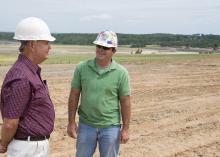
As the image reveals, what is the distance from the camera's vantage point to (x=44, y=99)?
10.5ft

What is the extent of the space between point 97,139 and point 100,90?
0.47 m

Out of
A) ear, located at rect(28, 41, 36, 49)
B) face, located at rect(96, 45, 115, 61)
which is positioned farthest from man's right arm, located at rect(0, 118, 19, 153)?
face, located at rect(96, 45, 115, 61)

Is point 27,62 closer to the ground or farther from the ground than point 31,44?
closer to the ground

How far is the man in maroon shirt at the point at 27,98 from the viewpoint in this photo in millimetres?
3035

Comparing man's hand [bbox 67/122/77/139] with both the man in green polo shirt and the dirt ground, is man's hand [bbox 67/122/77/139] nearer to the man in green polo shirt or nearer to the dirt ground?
the man in green polo shirt

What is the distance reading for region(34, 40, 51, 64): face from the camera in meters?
3.14

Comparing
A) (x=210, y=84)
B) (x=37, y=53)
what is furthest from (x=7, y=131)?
(x=210, y=84)

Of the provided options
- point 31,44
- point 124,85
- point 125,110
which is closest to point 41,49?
point 31,44

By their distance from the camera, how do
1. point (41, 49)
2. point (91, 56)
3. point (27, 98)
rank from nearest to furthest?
point (27, 98)
point (41, 49)
point (91, 56)

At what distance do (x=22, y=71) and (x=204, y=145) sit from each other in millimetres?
4608

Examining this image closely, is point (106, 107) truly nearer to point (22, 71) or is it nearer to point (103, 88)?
point (103, 88)

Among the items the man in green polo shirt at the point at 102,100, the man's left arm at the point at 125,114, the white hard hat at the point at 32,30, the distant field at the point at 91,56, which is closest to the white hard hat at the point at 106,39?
the man in green polo shirt at the point at 102,100

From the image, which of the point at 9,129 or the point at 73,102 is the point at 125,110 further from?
the point at 9,129

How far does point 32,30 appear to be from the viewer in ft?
10.2
